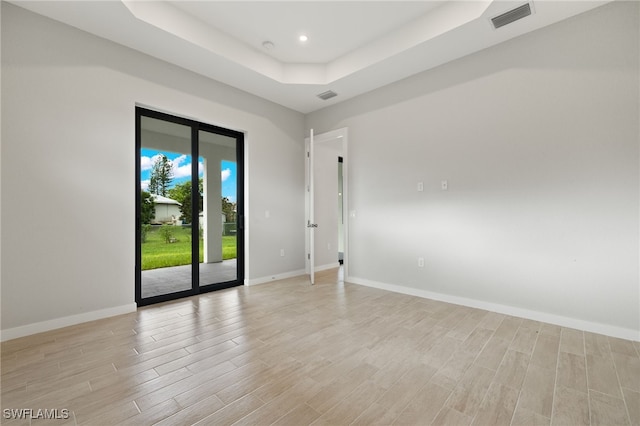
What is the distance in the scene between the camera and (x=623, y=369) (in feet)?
6.61

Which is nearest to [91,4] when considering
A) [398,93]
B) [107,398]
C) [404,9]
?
[404,9]

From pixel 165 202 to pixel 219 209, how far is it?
83 cm

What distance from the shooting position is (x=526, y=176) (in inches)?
120

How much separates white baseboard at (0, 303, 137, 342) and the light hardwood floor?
3.7 inches

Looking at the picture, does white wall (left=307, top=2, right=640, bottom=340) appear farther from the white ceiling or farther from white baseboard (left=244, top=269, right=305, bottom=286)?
white baseboard (left=244, top=269, right=305, bottom=286)

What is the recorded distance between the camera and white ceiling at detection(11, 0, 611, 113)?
278cm

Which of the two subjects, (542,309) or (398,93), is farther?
(398,93)

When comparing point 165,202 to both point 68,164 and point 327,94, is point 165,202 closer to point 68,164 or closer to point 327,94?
point 68,164

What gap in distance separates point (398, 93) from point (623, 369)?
3.73m

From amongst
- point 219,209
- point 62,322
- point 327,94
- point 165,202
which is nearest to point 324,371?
point 62,322

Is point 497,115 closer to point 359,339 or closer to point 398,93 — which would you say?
point 398,93

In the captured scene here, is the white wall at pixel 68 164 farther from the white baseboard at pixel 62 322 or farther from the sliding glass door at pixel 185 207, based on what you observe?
the sliding glass door at pixel 185 207

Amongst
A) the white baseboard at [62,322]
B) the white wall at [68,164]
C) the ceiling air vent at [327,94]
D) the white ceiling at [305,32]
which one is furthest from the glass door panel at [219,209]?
the ceiling air vent at [327,94]

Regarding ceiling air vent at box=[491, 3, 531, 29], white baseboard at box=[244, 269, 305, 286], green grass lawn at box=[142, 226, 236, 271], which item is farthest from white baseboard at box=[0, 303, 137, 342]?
ceiling air vent at box=[491, 3, 531, 29]
